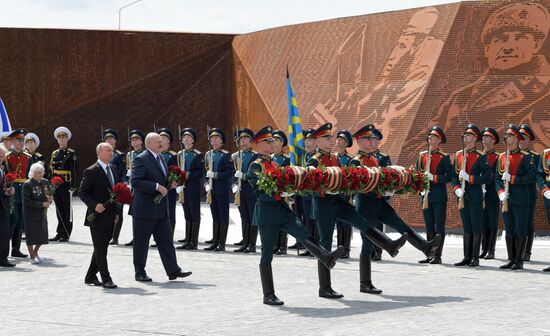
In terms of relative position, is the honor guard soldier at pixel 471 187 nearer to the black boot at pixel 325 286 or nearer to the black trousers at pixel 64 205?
the black boot at pixel 325 286

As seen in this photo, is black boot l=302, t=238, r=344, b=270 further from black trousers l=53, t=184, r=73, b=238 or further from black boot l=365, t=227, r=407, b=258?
black trousers l=53, t=184, r=73, b=238

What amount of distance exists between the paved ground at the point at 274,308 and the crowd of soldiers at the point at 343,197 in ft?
1.42

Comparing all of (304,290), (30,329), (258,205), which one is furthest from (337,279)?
(30,329)

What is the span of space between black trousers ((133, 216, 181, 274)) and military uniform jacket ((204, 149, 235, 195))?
13.1 ft

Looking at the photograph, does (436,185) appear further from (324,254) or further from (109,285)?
(109,285)

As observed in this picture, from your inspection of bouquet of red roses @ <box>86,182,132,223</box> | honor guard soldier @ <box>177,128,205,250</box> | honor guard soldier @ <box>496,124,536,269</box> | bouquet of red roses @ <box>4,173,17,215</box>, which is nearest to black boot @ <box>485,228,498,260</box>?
honor guard soldier @ <box>496,124,536,269</box>

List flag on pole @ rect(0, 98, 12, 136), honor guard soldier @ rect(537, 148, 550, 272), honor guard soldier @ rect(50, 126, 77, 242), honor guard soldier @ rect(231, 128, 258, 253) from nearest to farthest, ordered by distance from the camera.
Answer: honor guard soldier @ rect(537, 148, 550, 272)
honor guard soldier @ rect(231, 128, 258, 253)
honor guard soldier @ rect(50, 126, 77, 242)
flag on pole @ rect(0, 98, 12, 136)

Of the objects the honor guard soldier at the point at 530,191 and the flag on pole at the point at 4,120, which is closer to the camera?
the honor guard soldier at the point at 530,191

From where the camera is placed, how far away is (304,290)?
37.3 feet

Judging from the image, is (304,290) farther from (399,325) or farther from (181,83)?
(181,83)

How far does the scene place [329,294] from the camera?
1072 cm

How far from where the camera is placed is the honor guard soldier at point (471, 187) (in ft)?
46.7

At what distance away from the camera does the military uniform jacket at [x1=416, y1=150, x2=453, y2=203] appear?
14.6 meters

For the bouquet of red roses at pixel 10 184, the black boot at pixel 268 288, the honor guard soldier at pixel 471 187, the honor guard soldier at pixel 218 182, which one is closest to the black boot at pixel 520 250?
the honor guard soldier at pixel 471 187
